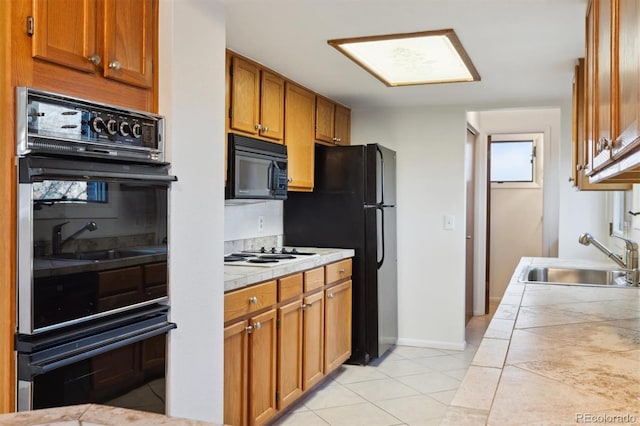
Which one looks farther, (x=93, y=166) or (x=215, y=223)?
(x=215, y=223)

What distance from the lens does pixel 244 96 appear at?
313cm

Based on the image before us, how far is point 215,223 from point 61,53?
888 mm

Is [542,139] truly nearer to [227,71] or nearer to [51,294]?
[227,71]

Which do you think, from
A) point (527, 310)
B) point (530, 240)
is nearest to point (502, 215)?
point (530, 240)

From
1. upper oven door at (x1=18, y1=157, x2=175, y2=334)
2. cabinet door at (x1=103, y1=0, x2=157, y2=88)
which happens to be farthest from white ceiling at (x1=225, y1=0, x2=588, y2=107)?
upper oven door at (x1=18, y1=157, x2=175, y2=334)

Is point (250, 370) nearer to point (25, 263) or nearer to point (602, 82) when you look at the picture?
point (25, 263)

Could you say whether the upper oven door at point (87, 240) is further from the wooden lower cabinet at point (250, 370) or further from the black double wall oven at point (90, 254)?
the wooden lower cabinet at point (250, 370)

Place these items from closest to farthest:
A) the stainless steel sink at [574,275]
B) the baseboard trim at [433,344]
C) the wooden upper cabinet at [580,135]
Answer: the wooden upper cabinet at [580,135] < the stainless steel sink at [574,275] < the baseboard trim at [433,344]

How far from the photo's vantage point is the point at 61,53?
163cm

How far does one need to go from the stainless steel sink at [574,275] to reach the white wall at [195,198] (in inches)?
70.4

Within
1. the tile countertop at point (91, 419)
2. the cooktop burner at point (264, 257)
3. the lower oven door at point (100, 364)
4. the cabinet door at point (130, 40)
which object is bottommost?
the lower oven door at point (100, 364)

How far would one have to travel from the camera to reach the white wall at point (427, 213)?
4.67 metres

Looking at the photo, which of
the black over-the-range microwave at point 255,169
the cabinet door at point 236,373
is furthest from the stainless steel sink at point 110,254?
the black over-the-range microwave at point 255,169

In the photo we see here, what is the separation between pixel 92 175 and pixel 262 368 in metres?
1.54
